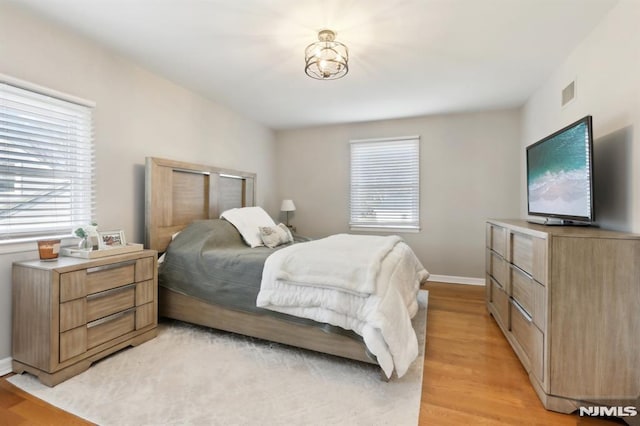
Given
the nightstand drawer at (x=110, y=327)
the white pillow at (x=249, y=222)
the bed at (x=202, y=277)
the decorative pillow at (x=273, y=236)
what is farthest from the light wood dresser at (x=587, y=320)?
the nightstand drawer at (x=110, y=327)

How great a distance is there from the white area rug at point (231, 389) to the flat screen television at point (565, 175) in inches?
57.7

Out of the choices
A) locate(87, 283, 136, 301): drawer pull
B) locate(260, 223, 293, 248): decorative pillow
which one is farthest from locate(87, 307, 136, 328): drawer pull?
locate(260, 223, 293, 248): decorative pillow

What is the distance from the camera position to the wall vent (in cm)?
245

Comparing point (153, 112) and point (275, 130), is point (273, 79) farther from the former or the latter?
point (275, 130)

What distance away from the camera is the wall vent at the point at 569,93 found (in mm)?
2447

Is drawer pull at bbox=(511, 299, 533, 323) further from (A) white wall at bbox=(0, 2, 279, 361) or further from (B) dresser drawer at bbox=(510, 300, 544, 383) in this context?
(A) white wall at bbox=(0, 2, 279, 361)

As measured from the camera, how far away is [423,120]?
14.0 feet

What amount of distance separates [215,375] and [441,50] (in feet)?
9.85

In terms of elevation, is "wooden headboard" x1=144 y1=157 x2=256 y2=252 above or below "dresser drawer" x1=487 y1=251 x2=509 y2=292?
above

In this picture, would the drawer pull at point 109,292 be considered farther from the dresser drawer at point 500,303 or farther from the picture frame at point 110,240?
the dresser drawer at point 500,303

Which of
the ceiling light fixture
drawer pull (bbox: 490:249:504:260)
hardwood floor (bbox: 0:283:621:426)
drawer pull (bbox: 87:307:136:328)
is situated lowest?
hardwood floor (bbox: 0:283:621:426)

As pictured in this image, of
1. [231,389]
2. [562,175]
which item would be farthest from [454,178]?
[231,389]

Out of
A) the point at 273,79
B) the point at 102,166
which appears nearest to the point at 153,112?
the point at 102,166

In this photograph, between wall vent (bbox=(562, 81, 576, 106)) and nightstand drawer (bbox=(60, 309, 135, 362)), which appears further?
wall vent (bbox=(562, 81, 576, 106))
